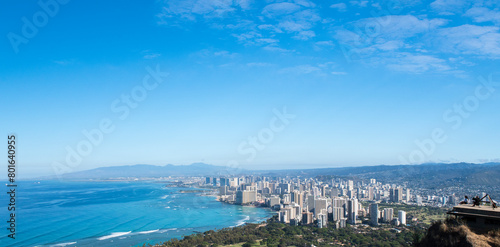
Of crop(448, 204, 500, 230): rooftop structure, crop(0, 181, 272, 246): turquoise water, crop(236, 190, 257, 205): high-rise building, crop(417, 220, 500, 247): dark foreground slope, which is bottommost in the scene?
crop(236, 190, 257, 205): high-rise building

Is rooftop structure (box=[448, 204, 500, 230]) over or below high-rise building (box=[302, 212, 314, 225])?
over

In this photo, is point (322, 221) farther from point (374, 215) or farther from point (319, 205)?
Result: point (319, 205)

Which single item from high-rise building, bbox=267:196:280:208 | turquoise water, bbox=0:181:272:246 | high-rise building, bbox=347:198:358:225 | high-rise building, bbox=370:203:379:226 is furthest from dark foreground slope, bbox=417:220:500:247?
high-rise building, bbox=267:196:280:208

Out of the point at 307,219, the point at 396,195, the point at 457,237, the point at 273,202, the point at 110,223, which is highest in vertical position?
the point at 457,237

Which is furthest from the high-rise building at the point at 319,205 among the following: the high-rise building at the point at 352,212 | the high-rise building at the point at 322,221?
the high-rise building at the point at 322,221

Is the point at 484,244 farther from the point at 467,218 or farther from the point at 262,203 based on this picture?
the point at 262,203

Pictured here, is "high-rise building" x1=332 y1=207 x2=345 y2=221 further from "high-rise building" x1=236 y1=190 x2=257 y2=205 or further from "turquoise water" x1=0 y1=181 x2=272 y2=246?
"high-rise building" x1=236 y1=190 x2=257 y2=205

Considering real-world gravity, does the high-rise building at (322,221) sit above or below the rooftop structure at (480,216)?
below

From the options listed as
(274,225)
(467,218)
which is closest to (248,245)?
(274,225)

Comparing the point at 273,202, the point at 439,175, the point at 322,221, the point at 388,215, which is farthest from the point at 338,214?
the point at 439,175

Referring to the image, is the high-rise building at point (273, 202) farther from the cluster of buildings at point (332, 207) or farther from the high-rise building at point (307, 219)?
the high-rise building at point (307, 219)

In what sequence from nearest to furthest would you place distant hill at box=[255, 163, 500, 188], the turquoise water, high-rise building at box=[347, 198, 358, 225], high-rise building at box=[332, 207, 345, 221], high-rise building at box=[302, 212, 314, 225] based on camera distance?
the turquoise water → high-rise building at box=[302, 212, 314, 225] → high-rise building at box=[347, 198, 358, 225] → high-rise building at box=[332, 207, 345, 221] → distant hill at box=[255, 163, 500, 188]
